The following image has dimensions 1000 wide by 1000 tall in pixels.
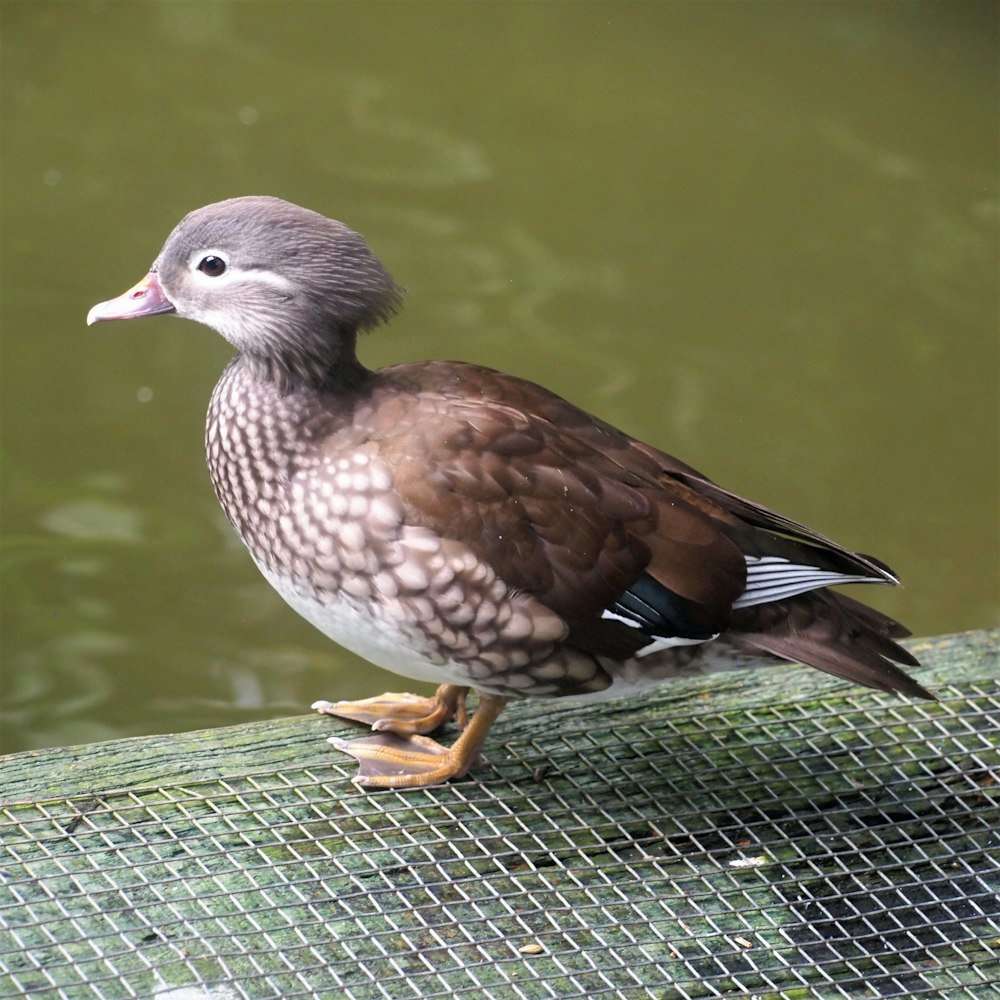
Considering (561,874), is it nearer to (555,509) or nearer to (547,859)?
(547,859)

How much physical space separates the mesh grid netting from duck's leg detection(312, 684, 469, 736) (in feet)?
0.53

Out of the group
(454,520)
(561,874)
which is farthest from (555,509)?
(561,874)

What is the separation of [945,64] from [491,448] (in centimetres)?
514

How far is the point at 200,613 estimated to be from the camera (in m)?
4.43

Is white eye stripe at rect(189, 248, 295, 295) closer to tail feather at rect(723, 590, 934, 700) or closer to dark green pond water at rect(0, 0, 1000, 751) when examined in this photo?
tail feather at rect(723, 590, 934, 700)

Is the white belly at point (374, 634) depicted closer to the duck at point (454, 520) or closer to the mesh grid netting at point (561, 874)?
the duck at point (454, 520)

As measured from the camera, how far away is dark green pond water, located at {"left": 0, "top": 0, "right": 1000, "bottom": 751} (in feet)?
14.8

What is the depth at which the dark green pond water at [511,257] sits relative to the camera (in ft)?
14.8

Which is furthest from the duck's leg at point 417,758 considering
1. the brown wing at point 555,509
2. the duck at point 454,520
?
the brown wing at point 555,509

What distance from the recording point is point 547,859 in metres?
2.59

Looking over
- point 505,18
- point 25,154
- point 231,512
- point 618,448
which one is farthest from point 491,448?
point 505,18

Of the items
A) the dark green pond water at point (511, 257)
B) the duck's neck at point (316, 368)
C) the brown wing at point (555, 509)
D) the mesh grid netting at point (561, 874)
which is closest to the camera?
the mesh grid netting at point (561, 874)

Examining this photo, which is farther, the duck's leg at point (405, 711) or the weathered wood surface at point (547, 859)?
the duck's leg at point (405, 711)

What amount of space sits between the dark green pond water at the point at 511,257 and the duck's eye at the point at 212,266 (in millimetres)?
1784
